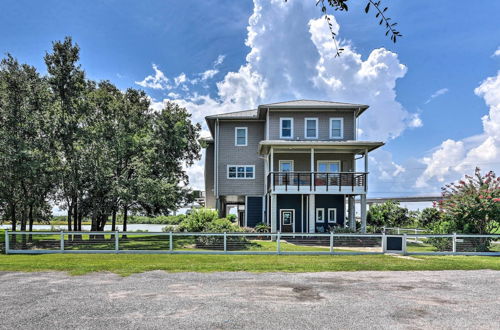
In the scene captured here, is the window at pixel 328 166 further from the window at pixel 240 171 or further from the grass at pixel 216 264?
the grass at pixel 216 264

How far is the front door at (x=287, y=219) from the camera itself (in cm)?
2234

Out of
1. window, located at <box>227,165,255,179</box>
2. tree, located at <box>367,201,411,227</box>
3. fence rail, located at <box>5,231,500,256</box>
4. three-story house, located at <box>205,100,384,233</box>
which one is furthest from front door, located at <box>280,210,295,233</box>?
tree, located at <box>367,201,411,227</box>

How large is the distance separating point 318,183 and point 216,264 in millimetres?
11050

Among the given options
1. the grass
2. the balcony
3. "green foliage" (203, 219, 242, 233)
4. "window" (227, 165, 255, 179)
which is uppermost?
"window" (227, 165, 255, 179)

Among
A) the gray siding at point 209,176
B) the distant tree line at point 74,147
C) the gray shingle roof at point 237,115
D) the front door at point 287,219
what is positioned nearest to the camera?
the distant tree line at point 74,147

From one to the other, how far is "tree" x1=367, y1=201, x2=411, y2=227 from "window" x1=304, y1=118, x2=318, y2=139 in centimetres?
986

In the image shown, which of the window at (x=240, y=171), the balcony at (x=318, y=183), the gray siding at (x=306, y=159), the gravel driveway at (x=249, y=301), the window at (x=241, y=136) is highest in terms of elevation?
the window at (x=241, y=136)

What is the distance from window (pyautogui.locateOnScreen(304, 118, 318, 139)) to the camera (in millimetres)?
22312

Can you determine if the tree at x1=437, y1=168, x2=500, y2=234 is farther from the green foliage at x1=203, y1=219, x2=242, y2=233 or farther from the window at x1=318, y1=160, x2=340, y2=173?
the green foliage at x1=203, y1=219, x2=242, y2=233

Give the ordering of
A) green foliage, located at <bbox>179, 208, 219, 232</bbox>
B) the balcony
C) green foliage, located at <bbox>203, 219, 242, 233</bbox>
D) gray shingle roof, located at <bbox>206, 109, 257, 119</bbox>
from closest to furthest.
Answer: green foliage, located at <bbox>203, 219, 242, 233</bbox> < green foliage, located at <bbox>179, 208, 219, 232</bbox> < the balcony < gray shingle roof, located at <bbox>206, 109, 257, 119</bbox>

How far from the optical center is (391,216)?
85.3 feet

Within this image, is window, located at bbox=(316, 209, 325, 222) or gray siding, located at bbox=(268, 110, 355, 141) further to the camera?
window, located at bbox=(316, 209, 325, 222)

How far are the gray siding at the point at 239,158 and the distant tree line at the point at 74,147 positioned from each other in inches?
126

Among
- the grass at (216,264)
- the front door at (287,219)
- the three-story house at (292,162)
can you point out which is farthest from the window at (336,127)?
the grass at (216,264)
